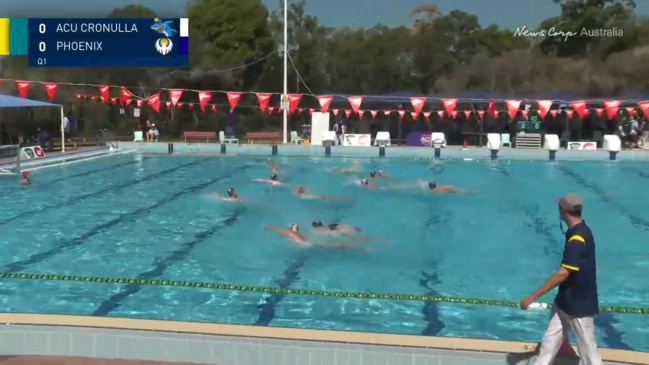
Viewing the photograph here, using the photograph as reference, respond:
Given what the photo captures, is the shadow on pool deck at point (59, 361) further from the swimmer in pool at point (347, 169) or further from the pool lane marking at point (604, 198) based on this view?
the swimmer in pool at point (347, 169)

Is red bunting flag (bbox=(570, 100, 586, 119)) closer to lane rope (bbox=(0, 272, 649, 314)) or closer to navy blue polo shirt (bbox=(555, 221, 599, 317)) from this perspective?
lane rope (bbox=(0, 272, 649, 314))

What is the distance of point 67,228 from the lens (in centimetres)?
959

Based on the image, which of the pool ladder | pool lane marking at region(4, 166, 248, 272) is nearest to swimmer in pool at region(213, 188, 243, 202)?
pool lane marking at region(4, 166, 248, 272)

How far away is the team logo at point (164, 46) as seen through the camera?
23.9m

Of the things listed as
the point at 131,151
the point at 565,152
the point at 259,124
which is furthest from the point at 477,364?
the point at 259,124

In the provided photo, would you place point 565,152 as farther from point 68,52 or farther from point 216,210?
point 68,52

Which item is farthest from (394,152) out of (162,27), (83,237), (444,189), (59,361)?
(59,361)

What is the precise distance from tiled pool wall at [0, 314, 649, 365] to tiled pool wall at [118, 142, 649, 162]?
55.1 ft

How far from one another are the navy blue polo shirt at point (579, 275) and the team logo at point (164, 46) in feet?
73.0

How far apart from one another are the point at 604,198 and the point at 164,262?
8.61 meters

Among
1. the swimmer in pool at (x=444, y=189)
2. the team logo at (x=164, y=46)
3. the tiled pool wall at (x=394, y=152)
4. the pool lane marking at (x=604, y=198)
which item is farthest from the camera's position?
the team logo at (x=164, y=46)

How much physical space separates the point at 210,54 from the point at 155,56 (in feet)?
22.8

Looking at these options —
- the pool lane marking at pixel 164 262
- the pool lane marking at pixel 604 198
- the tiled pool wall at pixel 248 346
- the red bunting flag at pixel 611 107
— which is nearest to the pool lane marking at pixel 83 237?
the pool lane marking at pixel 164 262

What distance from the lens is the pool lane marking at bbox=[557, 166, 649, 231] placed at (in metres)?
10.3
